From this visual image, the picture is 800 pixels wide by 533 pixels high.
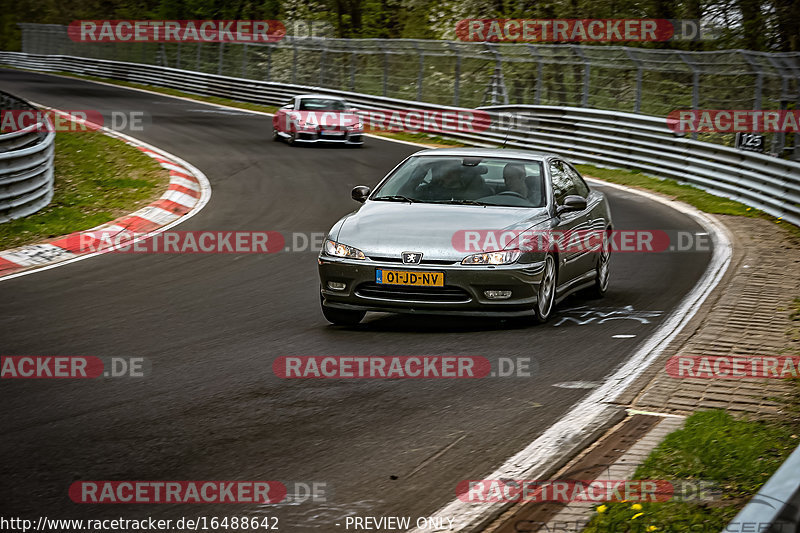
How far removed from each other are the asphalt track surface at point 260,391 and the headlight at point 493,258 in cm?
58

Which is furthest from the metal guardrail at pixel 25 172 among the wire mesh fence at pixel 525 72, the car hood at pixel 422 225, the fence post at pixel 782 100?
the fence post at pixel 782 100

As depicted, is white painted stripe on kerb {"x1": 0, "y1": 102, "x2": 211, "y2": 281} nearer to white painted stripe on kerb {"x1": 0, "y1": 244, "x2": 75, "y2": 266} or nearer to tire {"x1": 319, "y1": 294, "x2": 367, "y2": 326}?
white painted stripe on kerb {"x1": 0, "y1": 244, "x2": 75, "y2": 266}

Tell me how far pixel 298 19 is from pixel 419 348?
48173 millimetres

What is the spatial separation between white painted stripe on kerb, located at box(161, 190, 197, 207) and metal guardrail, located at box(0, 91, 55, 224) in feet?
6.35

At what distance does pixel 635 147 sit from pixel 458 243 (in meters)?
16.3

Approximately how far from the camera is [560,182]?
977 centimetres

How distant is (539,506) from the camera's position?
4.46 m

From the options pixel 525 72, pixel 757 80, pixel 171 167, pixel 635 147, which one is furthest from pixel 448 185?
pixel 525 72

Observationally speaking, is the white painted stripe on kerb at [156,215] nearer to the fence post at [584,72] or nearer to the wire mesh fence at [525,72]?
the wire mesh fence at [525,72]

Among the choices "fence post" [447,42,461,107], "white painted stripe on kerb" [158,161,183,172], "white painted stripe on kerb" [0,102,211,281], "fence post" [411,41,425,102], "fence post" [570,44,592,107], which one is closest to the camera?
"white painted stripe on kerb" [0,102,211,281]

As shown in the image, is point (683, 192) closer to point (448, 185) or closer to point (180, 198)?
point (180, 198)

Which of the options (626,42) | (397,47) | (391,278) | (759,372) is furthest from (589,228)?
(626,42)

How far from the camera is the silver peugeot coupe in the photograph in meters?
8.17

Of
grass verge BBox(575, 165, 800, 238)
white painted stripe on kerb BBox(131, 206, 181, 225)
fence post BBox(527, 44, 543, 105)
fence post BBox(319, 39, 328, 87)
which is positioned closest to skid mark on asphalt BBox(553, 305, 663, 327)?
grass verge BBox(575, 165, 800, 238)
